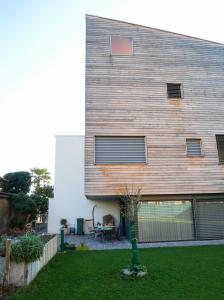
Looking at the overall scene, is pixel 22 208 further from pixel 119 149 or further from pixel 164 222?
pixel 164 222

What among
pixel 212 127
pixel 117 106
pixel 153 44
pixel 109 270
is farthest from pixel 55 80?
pixel 109 270

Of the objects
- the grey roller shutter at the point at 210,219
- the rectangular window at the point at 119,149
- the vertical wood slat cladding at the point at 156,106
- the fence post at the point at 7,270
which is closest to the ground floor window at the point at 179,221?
the grey roller shutter at the point at 210,219

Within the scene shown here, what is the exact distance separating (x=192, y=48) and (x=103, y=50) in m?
4.77

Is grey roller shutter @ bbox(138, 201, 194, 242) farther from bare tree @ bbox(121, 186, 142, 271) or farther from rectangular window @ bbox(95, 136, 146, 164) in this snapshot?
rectangular window @ bbox(95, 136, 146, 164)

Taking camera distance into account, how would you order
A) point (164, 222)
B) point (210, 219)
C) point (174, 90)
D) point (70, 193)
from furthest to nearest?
point (70, 193), point (174, 90), point (210, 219), point (164, 222)

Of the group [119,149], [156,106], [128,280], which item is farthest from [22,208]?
[128,280]

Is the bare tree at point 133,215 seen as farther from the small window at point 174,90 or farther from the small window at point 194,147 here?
the small window at point 174,90

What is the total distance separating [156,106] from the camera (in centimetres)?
1184

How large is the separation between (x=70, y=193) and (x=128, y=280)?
11168mm

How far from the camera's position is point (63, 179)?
16.3 metres

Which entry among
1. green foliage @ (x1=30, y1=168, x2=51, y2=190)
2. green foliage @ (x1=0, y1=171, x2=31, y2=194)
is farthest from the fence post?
green foliage @ (x1=30, y1=168, x2=51, y2=190)

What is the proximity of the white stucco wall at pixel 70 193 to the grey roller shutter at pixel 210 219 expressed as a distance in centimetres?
566

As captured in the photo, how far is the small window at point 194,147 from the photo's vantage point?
1160cm

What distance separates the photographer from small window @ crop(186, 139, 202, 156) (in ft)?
38.1
